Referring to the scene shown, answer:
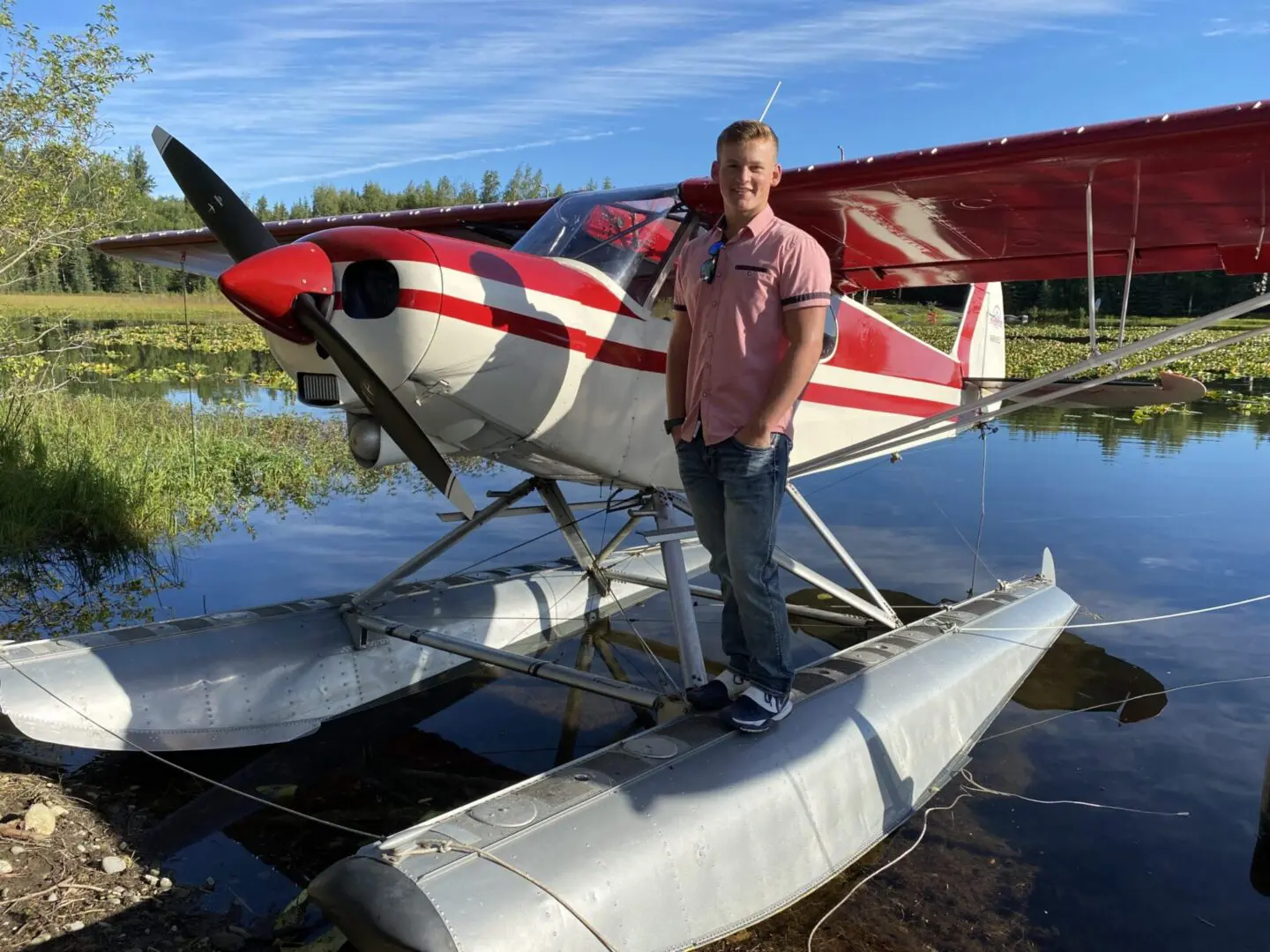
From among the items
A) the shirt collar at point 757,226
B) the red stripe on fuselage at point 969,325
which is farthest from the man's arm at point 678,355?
the red stripe on fuselage at point 969,325

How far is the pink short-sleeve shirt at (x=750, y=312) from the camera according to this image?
275 centimetres

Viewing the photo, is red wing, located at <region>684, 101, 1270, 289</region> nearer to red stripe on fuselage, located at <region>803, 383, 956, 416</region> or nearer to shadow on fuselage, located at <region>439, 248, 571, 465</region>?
red stripe on fuselage, located at <region>803, 383, 956, 416</region>

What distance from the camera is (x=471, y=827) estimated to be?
261 cm

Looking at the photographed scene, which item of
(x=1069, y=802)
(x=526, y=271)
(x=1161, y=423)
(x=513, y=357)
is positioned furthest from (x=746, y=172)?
(x=1161, y=423)

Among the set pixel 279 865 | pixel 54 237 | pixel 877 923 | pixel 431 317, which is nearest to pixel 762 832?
pixel 877 923

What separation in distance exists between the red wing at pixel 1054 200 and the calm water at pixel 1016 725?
2.50 m

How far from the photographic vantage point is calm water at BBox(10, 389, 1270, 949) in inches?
131

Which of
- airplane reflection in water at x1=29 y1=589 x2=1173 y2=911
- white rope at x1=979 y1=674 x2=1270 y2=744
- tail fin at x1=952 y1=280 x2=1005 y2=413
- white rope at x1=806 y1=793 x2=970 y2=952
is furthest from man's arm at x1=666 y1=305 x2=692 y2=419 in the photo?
tail fin at x1=952 y1=280 x2=1005 y2=413

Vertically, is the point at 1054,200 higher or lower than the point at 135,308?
lower

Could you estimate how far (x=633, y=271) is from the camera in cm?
386

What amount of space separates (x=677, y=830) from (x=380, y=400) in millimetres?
1741

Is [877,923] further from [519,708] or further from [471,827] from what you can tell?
[519,708]

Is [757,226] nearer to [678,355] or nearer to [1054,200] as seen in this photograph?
[678,355]

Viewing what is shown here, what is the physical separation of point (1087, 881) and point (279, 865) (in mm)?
3037
